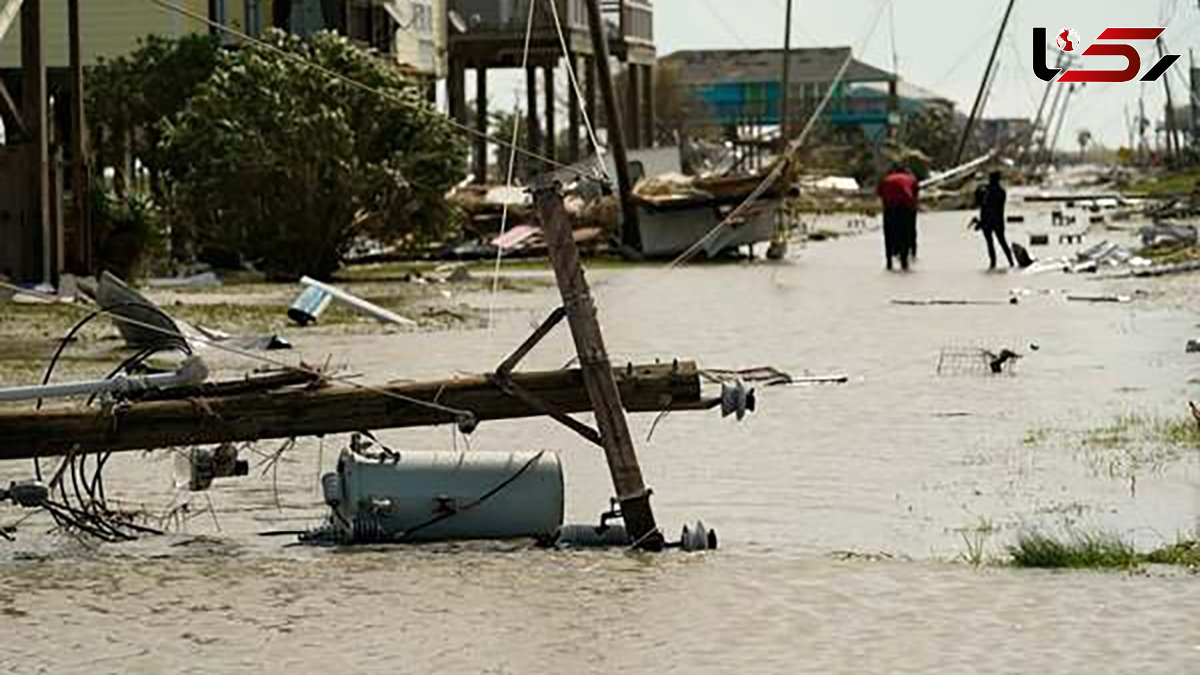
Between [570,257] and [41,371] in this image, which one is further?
[41,371]

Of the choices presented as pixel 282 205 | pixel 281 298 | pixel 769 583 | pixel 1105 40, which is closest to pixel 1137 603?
pixel 769 583

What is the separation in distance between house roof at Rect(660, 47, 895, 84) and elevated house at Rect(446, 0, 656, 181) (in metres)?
56.5

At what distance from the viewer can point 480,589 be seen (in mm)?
11164

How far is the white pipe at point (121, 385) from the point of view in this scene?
12.3 metres

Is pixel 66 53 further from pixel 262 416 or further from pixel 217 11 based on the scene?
pixel 262 416

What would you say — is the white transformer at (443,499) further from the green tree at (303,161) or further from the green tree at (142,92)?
the green tree at (142,92)

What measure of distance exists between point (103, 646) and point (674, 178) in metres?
36.4

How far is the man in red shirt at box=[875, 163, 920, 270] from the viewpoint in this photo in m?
41.1

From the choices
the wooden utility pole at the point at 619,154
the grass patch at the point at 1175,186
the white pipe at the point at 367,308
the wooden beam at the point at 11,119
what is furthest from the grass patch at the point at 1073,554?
the grass patch at the point at 1175,186

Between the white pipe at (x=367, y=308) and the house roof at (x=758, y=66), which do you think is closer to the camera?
the white pipe at (x=367, y=308)

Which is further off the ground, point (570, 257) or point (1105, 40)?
point (1105, 40)

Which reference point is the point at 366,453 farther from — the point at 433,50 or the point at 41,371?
the point at 433,50

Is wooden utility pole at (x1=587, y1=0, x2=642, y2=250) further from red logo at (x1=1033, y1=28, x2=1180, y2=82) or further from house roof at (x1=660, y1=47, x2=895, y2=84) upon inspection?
house roof at (x1=660, y1=47, x2=895, y2=84)

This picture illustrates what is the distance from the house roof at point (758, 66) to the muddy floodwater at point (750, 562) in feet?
352
